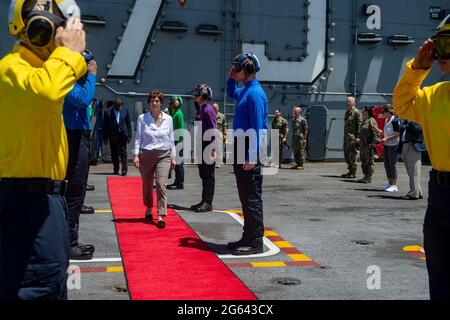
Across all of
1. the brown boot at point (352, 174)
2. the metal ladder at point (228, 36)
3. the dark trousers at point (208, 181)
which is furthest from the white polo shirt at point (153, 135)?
the metal ladder at point (228, 36)

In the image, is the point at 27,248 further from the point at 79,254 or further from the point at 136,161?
the point at 136,161

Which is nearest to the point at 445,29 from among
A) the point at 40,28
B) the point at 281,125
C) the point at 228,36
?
the point at 40,28

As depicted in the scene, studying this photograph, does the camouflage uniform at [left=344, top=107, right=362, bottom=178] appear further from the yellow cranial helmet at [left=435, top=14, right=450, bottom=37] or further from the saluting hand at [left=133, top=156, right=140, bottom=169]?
the yellow cranial helmet at [left=435, top=14, right=450, bottom=37]

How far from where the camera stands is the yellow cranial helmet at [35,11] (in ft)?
8.98

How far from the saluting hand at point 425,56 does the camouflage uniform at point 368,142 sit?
9.31 m

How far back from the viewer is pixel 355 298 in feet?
15.1

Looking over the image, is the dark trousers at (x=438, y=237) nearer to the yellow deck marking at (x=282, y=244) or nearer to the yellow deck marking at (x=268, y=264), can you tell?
the yellow deck marking at (x=268, y=264)

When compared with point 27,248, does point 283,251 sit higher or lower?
lower

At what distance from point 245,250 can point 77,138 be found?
2.24 metres

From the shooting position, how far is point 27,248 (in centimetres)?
258

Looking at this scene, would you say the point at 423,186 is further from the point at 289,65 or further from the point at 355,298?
the point at 355,298
